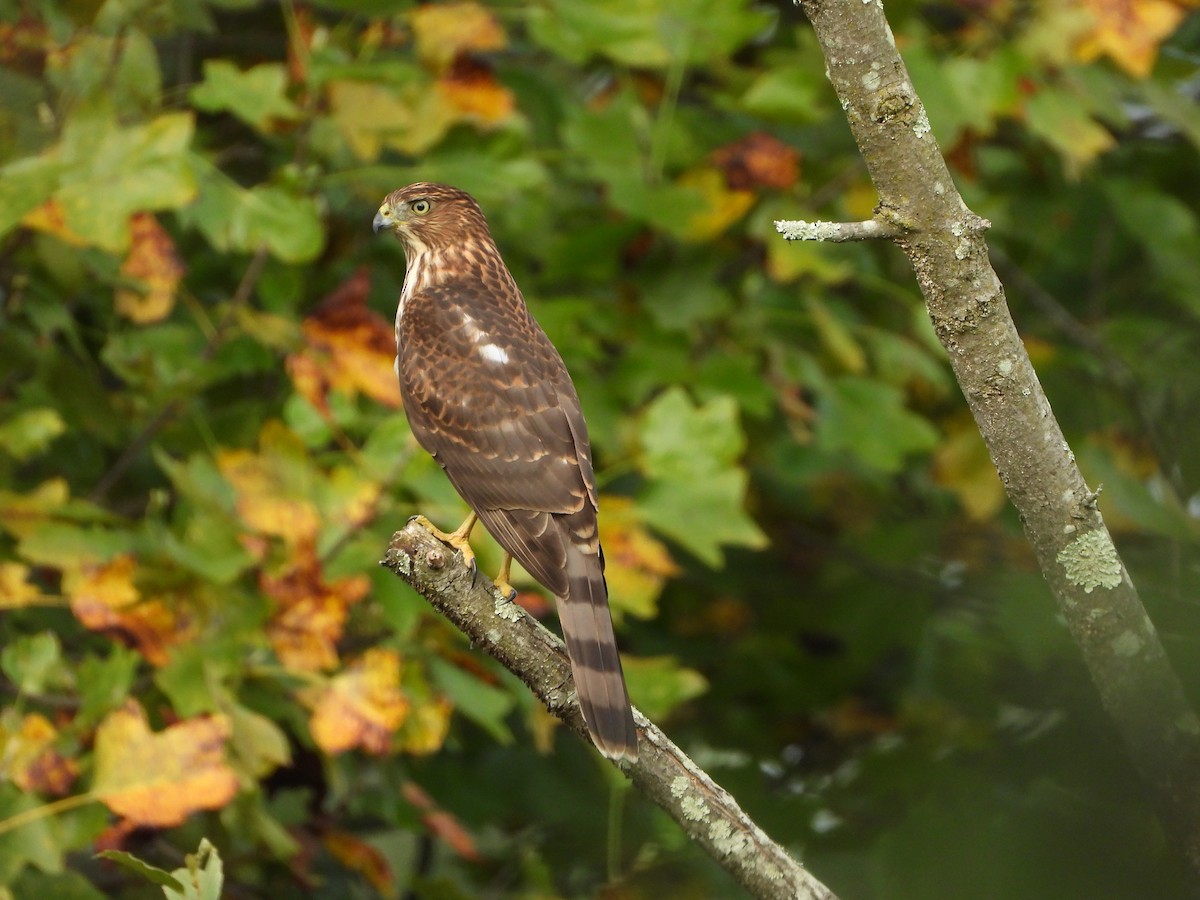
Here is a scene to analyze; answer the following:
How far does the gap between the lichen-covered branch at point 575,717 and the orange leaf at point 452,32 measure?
2001mm

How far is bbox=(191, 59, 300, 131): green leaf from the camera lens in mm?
3576

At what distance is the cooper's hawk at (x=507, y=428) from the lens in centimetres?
272

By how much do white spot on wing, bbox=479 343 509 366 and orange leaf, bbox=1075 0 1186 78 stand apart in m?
2.35

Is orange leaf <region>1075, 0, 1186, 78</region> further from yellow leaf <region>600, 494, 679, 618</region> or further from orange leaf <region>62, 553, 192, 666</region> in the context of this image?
orange leaf <region>62, 553, 192, 666</region>

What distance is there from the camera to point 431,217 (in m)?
3.26

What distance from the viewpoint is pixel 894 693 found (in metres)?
5.66

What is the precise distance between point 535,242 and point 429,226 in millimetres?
1189

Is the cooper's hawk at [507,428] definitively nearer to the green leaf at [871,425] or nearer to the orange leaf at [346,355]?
the orange leaf at [346,355]

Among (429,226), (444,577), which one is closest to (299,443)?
(429,226)

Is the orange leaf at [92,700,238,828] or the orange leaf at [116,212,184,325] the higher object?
the orange leaf at [116,212,184,325]

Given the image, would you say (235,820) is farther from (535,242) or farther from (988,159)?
(988,159)

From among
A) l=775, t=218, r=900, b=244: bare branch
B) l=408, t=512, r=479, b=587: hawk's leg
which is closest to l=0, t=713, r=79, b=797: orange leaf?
l=408, t=512, r=479, b=587: hawk's leg

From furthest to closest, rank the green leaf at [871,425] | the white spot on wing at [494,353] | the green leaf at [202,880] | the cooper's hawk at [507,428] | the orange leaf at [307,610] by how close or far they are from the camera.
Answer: the green leaf at [871,425], the orange leaf at [307,610], the white spot on wing at [494,353], the cooper's hawk at [507,428], the green leaf at [202,880]

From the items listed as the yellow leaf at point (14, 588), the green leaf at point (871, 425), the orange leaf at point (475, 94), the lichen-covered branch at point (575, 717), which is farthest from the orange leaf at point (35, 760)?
the green leaf at point (871, 425)
